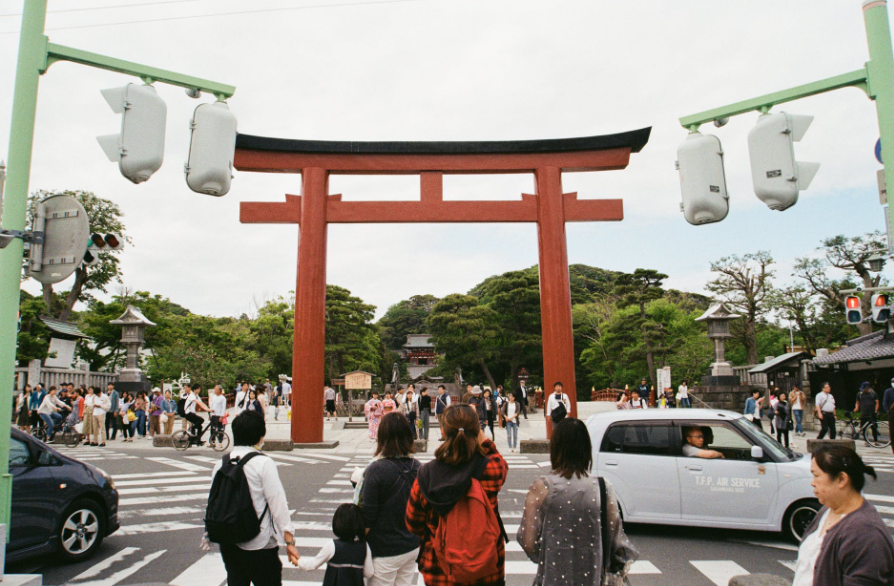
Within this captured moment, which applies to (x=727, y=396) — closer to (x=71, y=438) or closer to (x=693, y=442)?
(x=693, y=442)

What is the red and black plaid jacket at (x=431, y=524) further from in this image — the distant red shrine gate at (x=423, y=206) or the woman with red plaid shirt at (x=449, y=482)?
the distant red shrine gate at (x=423, y=206)

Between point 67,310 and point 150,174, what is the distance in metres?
41.6

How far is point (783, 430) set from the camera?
15.0m

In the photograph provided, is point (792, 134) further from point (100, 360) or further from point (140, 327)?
point (100, 360)

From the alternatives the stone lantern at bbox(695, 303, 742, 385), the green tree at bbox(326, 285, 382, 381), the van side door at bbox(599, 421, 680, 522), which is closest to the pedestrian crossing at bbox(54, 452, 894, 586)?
the van side door at bbox(599, 421, 680, 522)

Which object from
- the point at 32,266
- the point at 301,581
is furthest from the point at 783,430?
the point at 32,266

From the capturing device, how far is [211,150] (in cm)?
410

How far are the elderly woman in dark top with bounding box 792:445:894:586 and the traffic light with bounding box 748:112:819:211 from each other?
87.9 inches

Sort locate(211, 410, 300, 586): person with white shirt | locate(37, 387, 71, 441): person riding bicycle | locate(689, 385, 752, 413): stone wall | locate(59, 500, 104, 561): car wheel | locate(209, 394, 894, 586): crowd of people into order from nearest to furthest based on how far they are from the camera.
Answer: locate(209, 394, 894, 586): crowd of people < locate(211, 410, 300, 586): person with white shirt < locate(59, 500, 104, 561): car wheel < locate(37, 387, 71, 441): person riding bicycle < locate(689, 385, 752, 413): stone wall

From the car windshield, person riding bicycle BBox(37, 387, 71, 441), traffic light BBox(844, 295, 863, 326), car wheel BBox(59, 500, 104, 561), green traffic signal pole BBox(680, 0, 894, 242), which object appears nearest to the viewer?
green traffic signal pole BBox(680, 0, 894, 242)

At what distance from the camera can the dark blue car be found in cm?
521

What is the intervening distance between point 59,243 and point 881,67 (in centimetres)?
625

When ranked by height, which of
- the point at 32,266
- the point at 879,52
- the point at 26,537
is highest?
the point at 879,52

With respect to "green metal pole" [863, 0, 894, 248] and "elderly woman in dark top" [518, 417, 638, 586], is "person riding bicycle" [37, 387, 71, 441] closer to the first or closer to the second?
"elderly woman in dark top" [518, 417, 638, 586]
